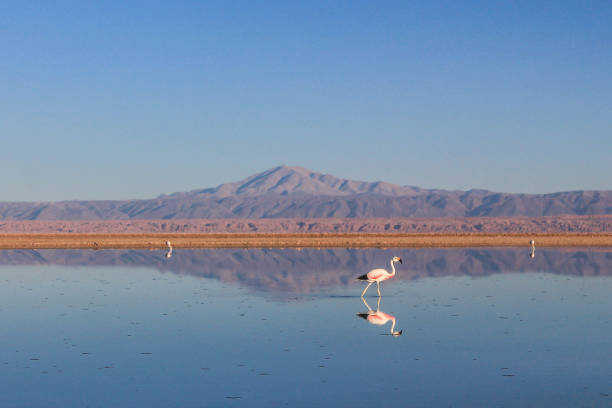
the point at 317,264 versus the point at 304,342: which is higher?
the point at 317,264

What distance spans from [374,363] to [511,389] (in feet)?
9.61

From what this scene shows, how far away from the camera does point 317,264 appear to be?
4041cm

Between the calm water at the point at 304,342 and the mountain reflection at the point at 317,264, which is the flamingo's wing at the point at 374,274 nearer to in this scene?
the calm water at the point at 304,342

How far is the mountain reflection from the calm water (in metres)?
0.60

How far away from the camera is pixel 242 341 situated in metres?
16.8

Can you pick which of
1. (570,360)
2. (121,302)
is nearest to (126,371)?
(570,360)

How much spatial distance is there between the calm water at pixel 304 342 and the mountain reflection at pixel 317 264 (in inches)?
23.8

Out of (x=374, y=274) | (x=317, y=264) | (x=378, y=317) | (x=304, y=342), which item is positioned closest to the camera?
(x=304, y=342)

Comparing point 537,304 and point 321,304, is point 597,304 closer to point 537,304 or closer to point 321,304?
point 537,304

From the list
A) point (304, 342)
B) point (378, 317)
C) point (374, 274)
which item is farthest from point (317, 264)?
point (304, 342)

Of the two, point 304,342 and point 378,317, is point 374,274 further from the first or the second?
point 304,342

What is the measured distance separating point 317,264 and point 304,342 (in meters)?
23.8

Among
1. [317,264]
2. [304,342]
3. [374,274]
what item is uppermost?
[374,274]

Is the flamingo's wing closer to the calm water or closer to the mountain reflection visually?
the calm water
